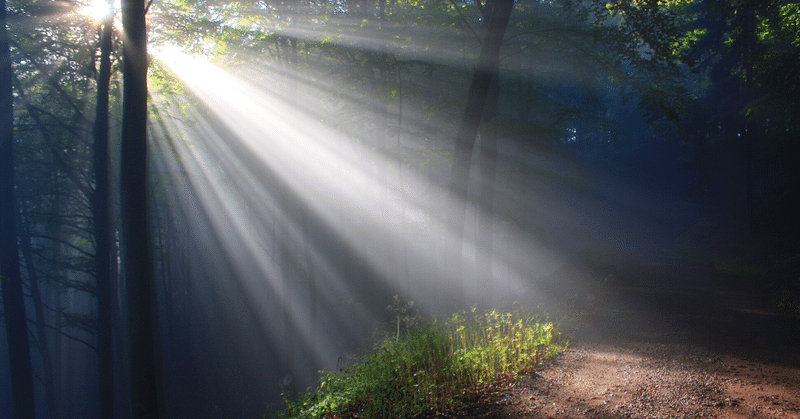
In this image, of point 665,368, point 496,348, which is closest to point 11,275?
point 496,348

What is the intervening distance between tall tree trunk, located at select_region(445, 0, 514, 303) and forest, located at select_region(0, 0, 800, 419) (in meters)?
0.05

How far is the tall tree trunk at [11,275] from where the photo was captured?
384 inches

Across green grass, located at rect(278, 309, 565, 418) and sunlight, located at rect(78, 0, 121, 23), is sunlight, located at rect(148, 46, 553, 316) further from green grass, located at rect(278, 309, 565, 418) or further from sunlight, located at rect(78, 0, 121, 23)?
green grass, located at rect(278, 309, 565, 418)

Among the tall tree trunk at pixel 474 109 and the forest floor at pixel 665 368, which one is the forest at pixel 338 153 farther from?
the forest floor at pixel 665 368

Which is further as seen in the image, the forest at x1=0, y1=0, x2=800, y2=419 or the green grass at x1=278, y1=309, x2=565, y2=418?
the forest at x1=0, y1=0, x2=800, y2=419

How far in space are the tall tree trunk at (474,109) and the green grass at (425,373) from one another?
111 inches

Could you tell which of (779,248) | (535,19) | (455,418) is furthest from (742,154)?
(455,418)

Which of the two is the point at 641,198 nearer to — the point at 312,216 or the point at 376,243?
the point at 376,243

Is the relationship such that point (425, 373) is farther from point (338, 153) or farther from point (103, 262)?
point (338, 153)

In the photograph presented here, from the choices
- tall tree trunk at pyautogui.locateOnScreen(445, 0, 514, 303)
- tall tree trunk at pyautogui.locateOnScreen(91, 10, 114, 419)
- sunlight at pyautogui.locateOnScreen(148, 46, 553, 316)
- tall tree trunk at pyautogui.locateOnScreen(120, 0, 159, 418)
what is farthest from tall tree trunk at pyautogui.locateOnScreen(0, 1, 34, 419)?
tall tree trunk at pyautogui.locateOnScreen(445, 0, 514, 303)

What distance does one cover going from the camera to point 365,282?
23.1 m

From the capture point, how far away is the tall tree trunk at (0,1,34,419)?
9750 mm

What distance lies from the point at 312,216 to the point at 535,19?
15134 mm

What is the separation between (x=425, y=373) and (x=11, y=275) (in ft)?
35.4
